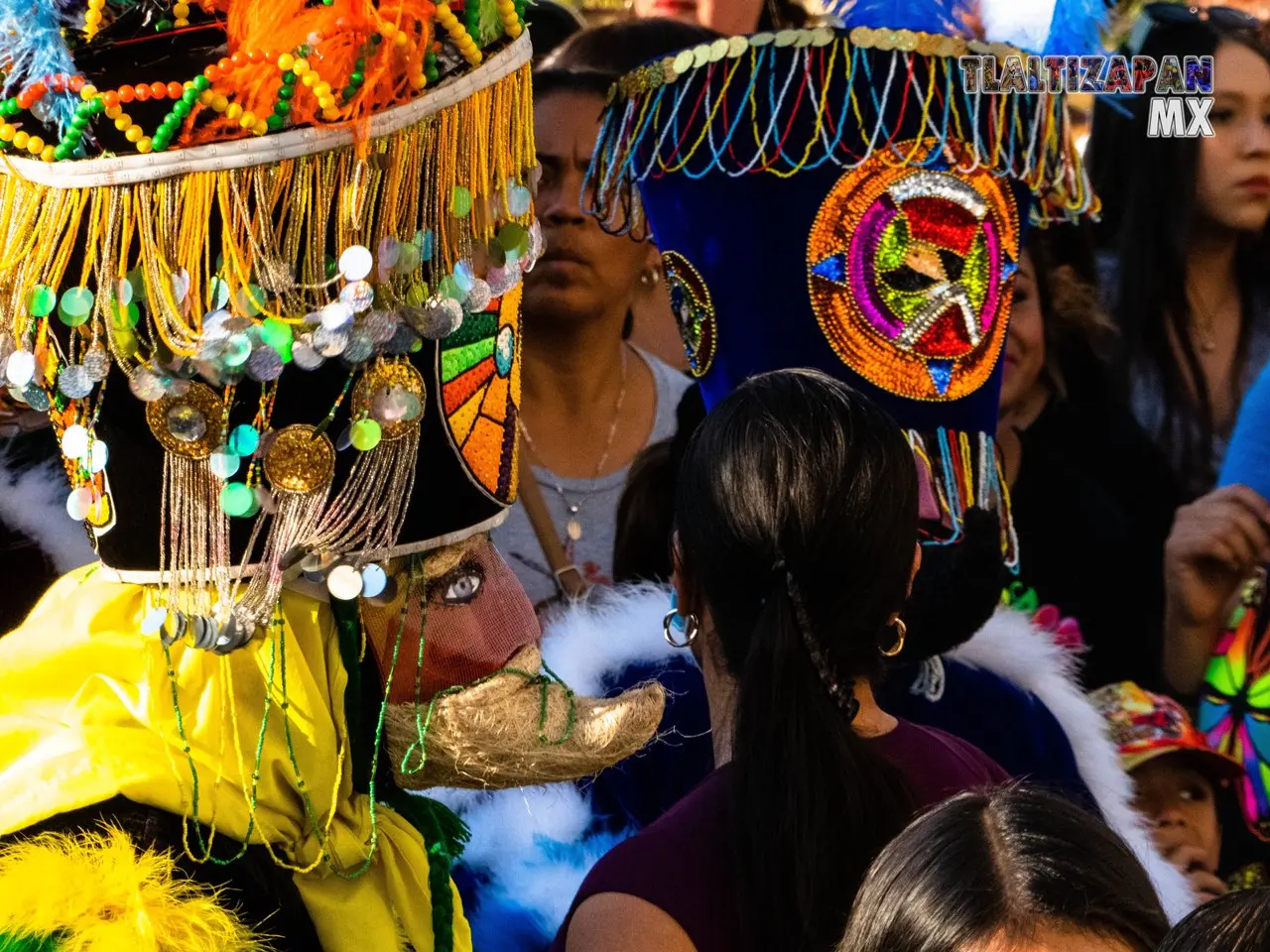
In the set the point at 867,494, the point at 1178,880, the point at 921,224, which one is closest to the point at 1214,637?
the point at 1178,880

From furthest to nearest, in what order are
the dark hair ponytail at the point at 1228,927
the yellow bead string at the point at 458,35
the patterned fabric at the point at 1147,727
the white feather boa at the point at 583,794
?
the patterned fabric at the point at 1147,727 < the white feather boa at the point at 583,794 < the yellow bead string at the point at 458,35 < the dark hair ponytail at the point at 1228,927

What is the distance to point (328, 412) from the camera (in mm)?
1339

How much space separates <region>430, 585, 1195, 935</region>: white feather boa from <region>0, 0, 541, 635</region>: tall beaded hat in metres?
0.77

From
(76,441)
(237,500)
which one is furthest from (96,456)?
(237,500)

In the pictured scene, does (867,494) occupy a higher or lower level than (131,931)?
higher

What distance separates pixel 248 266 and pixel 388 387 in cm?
15

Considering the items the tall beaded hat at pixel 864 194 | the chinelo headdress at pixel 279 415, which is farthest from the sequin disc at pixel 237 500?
the tall beaded hat at pixel 864 194

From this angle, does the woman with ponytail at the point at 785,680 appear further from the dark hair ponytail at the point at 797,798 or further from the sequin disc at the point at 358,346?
the sequin disc at the point at 358,346

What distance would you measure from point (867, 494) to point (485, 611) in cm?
36

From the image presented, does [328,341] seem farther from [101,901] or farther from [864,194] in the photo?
[864,194]

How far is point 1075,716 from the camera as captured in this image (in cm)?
235

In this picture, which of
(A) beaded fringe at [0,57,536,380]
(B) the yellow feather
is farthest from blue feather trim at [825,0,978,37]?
(B) the yellow feather

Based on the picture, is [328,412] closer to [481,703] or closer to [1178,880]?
[481,703]

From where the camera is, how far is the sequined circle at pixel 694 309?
2154mm
